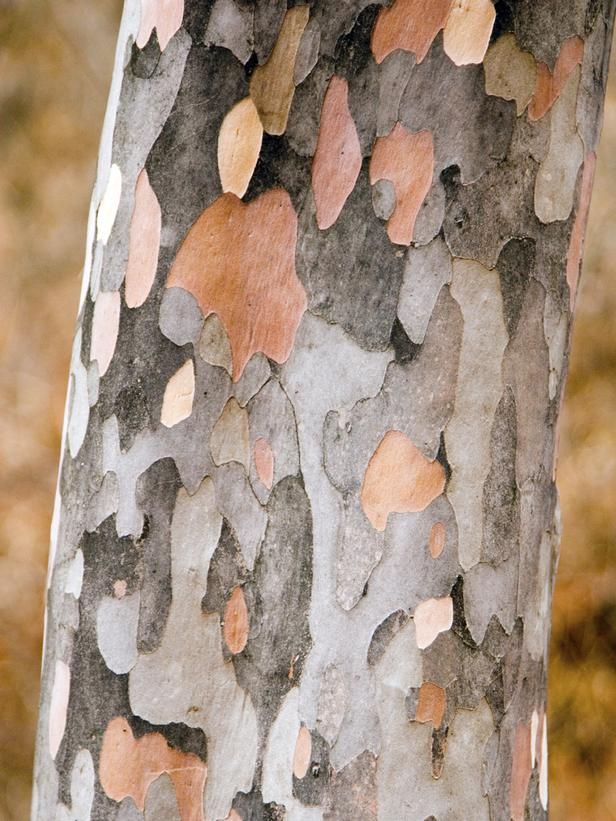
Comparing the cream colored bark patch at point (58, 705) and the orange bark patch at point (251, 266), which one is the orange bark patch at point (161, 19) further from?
the cream colored bark patch at point (58, 705)

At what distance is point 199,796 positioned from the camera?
0.42 metres

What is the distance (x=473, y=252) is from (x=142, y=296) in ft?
0.54

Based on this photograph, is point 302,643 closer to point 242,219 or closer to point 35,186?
point 242,219

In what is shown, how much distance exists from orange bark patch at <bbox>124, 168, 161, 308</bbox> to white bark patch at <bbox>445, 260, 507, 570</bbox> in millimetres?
149

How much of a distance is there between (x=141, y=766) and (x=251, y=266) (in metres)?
0.26

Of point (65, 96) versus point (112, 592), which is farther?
point (65, 96)

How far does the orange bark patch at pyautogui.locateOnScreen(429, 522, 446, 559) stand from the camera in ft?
1.30

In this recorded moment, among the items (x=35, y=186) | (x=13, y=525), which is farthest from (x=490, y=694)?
(x=35, y=186)

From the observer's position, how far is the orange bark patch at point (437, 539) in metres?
0.40

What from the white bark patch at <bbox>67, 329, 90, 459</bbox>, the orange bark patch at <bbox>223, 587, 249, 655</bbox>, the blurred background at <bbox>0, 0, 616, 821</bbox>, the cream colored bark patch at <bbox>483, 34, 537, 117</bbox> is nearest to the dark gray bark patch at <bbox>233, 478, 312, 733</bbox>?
the orange bark patch at <bbox>223, 587, 249, 655</bbox>

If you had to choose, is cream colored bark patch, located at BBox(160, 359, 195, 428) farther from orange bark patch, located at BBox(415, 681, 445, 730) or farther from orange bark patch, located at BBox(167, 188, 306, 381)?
orange bark patch, located at BBox(415, 681, 445, 730)

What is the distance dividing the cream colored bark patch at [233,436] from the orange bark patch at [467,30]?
197mm

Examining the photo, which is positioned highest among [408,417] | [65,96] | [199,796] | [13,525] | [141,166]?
[65,96]

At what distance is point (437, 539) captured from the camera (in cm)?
40
